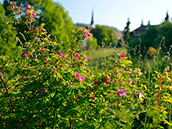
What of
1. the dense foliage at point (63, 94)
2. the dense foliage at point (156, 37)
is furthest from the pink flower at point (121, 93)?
the dense foliage at point (156, 37)

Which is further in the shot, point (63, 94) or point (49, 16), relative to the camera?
point (49, 16)

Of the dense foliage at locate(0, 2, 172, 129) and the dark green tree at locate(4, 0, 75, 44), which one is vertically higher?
the dark green tree at locate(4, 0, 75, 44)

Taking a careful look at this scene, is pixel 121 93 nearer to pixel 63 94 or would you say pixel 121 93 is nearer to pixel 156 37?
pixel 63 94

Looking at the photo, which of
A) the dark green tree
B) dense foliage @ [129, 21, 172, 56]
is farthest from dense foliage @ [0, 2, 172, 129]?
the dark green tree

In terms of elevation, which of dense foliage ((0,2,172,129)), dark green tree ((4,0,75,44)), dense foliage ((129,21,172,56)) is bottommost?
dense foliage ((0,2,172,129))

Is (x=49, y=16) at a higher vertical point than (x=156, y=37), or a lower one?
higher

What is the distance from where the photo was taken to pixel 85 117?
6.29 feet

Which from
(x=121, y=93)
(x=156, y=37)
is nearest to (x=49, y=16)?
(x=156, y=37)

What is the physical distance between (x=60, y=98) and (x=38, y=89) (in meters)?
0.35

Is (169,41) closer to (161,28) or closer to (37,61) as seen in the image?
(161,28)

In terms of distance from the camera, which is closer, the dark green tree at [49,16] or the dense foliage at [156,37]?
the dense foliage at [156,37]

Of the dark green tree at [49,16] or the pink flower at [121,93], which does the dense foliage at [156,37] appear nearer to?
the dark green tree at [49,16]

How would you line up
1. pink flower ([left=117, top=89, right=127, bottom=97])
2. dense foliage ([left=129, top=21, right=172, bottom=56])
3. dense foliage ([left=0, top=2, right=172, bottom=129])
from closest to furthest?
dense foliage ([left=0, top=2, right=172, bottom=129]) → pink flower ([left=117, top=89, right=127, bottom=97]) → dense foliage ([left=129, top=21, right=172, bottom=56])

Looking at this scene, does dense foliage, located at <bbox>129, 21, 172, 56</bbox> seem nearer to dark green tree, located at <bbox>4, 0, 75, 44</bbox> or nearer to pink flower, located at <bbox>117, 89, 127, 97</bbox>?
dark green tree, located at <bbox>4, 0, 75, 44</bbox>
